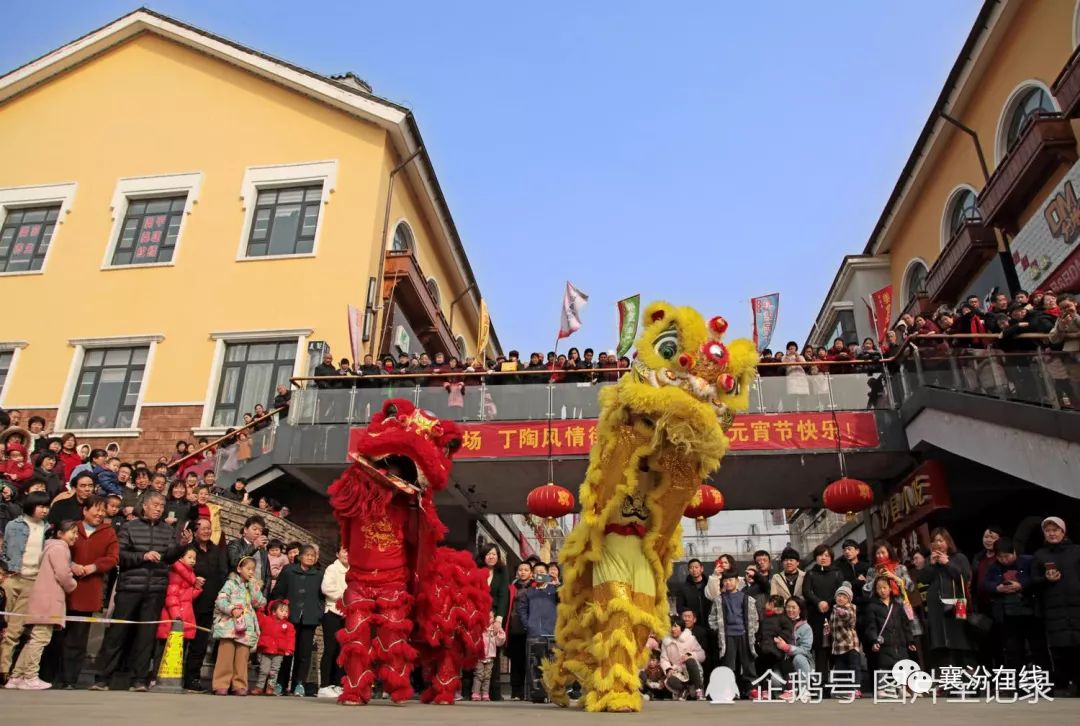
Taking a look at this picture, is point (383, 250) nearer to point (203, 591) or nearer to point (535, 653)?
point (203, 591)

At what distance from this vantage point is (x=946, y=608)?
6.57 m

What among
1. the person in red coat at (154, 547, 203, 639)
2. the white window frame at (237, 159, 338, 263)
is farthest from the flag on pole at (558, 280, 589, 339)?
the person in red coat at (154, 547, 203, 639)

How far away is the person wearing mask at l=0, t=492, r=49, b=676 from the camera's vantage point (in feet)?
19.0

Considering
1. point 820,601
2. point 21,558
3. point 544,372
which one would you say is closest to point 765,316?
point 544,372

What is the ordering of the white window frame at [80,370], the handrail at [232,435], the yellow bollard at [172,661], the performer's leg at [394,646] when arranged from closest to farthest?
the performer's leg at [394,646] → the yellow bollard at [172,661] → the handrail at [232,435] → the white window frame at [80,370]

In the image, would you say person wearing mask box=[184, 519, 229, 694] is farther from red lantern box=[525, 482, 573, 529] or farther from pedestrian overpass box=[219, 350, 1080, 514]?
pedestrian overpass box=[219, 350, 1080, 514]

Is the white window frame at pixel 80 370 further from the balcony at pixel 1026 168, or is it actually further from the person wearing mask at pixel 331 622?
the balcony at pixel 1026 168

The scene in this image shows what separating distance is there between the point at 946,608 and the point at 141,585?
6.86m

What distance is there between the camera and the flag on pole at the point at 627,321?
14.1m

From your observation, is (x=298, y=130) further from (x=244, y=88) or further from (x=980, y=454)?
(x=980, y=454)

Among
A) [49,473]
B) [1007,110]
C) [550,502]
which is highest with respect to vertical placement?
[1007,110]

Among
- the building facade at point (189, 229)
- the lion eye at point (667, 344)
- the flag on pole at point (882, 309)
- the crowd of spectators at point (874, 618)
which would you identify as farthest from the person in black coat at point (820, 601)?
the flag on pole at point (882, 309)

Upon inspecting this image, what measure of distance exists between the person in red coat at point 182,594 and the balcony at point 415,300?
10.0 m

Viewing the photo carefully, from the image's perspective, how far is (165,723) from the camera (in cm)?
257
